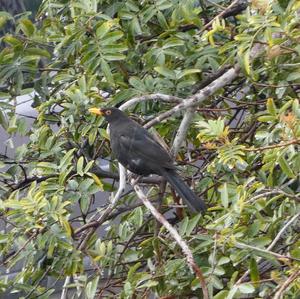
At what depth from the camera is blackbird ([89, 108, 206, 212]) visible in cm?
511

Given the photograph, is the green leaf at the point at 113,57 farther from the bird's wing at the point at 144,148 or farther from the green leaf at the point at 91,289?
the green leaf at the point at 91,289

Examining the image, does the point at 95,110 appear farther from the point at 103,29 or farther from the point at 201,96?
the point at 201,96

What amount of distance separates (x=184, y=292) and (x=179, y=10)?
1.55 metres

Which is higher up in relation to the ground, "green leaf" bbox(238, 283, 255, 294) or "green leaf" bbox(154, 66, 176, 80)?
"green leaf" bbox(154, 66, 176, 80)

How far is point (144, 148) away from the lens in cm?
548

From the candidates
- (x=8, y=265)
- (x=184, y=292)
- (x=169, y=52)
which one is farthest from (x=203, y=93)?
(x=8, y=265)

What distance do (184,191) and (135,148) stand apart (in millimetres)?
875

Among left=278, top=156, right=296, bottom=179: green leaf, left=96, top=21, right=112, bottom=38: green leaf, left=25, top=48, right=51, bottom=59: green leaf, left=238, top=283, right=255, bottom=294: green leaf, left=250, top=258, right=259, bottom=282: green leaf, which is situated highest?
left=96, top=21, right=112, bottom=38: green leaf

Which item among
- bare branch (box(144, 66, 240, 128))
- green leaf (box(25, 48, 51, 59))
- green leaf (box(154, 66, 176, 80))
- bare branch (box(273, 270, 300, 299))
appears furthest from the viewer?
green leaf (box(25, 48, 51, 59))

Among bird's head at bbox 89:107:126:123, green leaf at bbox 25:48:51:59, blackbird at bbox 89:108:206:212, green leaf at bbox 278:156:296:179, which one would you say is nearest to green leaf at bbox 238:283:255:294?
green leaf at bbox 278:156:296:179

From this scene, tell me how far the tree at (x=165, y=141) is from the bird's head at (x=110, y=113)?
0.16ft

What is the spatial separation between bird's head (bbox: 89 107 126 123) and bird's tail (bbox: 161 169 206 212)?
1.39ft

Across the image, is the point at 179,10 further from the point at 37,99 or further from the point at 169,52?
the point at 37,99

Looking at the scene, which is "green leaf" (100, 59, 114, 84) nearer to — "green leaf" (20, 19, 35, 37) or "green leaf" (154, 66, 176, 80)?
"green leaf" (154, 66, 176, 80)
